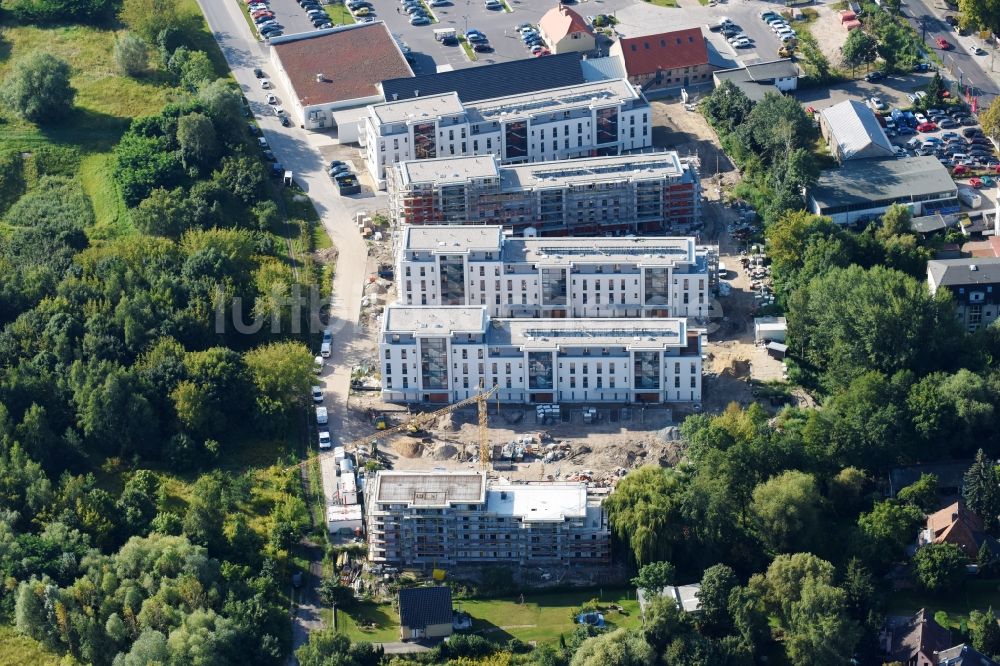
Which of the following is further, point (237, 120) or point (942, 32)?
point (942, 32)

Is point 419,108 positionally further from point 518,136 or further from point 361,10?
point 361,10

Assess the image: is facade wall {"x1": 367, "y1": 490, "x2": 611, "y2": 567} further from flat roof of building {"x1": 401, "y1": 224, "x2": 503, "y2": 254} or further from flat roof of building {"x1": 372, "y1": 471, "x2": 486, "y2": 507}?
flat roof of building {"x1": 401, "y1": 224, "x2": 503, "y2": 254}

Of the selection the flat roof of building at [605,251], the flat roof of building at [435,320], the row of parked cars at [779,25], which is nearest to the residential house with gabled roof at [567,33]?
the row of parked cars at [779,25]

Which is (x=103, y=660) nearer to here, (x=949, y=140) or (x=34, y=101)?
(x=34, y=101)

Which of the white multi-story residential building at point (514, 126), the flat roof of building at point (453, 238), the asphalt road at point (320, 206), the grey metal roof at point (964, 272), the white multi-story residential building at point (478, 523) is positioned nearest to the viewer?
the white multi-story residential building at point (478, 523)

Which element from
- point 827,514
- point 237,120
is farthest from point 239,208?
point 827,514

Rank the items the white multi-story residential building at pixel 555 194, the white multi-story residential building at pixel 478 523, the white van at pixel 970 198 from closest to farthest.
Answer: the white multi-story residential building at pixel 478 523 → the white multi-story residential building at pixel 555 194 → the white van at pixel 970 198

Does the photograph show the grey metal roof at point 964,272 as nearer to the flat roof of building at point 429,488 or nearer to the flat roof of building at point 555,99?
the flat roof of building at point 555,99
